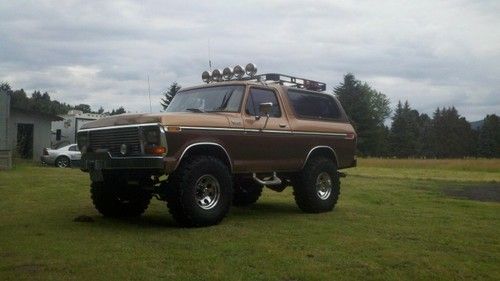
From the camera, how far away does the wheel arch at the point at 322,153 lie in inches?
395

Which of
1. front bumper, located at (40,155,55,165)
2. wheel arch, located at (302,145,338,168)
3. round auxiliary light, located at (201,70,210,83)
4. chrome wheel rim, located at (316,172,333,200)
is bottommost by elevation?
front bumper, located at (40,155,55,165)

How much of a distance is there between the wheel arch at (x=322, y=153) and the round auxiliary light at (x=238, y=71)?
5.79 ft

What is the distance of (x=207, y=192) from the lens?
8070 mm

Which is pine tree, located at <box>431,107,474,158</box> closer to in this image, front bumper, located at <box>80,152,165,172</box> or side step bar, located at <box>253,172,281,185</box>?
side step bar, located at <box>253,172,281,185</box>

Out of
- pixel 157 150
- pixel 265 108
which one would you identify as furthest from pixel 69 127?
pixel 157 150

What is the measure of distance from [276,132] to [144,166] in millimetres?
2612

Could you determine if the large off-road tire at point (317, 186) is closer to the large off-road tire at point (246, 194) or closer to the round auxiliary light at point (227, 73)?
the large off-road tire at point (246, 194)

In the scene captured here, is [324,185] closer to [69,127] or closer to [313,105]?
[313,105]

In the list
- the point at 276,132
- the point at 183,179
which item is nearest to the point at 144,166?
the point at 183,179

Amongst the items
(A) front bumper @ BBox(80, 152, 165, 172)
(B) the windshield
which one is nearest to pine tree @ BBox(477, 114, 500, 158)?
(B) the windshield

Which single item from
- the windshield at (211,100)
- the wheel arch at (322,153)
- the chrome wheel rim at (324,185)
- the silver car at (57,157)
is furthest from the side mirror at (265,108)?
the silver car at (57,157)

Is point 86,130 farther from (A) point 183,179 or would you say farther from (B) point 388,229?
(B) point 388,229

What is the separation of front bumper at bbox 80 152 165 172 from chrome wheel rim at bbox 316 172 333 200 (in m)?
3.72

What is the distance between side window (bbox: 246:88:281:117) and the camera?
356 inches
